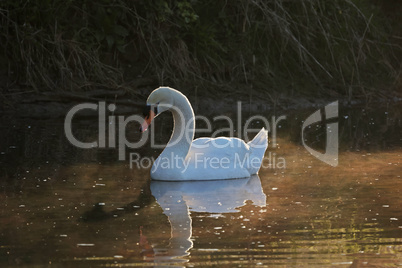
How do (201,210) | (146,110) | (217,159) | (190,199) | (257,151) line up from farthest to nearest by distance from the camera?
(257,151)
(146,110)
(217,159)
(190,199)
(201,210)

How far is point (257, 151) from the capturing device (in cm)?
869

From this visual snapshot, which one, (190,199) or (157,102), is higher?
(157,102)

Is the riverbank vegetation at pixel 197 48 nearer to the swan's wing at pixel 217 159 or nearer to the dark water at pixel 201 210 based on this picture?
the dark water at pixel 201 210

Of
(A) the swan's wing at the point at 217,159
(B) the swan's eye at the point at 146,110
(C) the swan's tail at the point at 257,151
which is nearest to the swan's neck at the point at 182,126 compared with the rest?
(A) the swan's wing at the point at 217,159

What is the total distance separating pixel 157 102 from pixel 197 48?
578 cm

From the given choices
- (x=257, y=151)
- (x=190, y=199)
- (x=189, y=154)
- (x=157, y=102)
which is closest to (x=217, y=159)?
(x=189, y=154)

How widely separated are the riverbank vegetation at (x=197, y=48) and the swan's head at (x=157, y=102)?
4794 mm

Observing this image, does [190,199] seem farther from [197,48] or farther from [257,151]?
[197,48]

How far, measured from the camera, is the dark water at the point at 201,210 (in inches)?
209

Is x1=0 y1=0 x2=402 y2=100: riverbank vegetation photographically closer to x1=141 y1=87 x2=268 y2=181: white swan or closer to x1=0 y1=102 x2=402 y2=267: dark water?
x1=0 y1=102 x2=402 y2=267: dark water

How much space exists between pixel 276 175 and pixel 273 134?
2515mm

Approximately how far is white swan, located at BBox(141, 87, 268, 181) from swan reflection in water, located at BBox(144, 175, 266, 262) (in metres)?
0.08

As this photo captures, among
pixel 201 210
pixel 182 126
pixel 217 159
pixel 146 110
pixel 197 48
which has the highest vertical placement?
pixel 197 48

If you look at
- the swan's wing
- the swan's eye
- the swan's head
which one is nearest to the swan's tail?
the swan's wing
